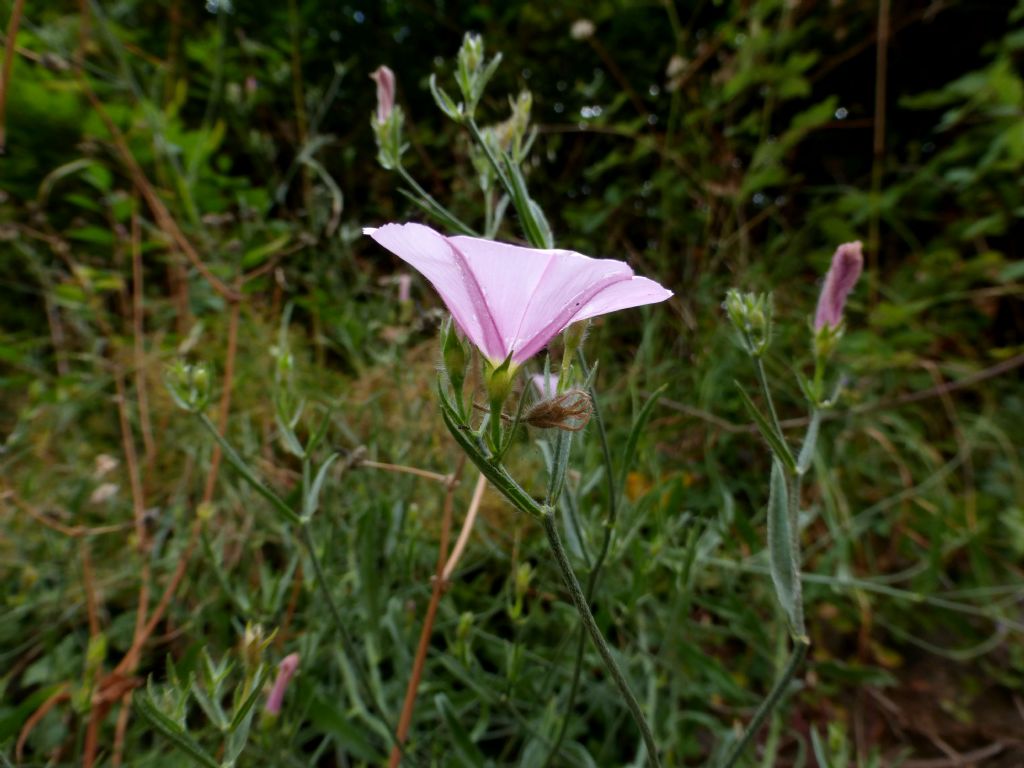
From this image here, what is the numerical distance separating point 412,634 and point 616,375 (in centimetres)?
66

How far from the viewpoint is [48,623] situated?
89cm

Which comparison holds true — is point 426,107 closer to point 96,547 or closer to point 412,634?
point 96,547

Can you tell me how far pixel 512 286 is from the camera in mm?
313

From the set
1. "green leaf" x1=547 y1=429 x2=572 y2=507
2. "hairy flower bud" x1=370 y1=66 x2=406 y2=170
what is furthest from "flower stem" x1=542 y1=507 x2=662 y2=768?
"hairy flower bud" x1=370 y1=66 x2=406 y2=170

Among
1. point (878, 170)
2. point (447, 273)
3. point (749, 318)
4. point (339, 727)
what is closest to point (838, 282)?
point (749, 318)

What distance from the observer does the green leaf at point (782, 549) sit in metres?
0.39

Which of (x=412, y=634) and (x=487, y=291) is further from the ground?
(x=487, y=291)

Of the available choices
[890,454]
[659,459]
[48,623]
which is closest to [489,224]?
[659,459]

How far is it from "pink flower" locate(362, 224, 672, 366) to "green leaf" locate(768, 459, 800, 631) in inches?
7.3

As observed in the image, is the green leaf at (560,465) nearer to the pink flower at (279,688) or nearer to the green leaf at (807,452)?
the green leaf at (807,452)

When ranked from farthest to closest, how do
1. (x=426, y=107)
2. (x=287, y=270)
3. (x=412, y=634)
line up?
1. (x=426, y=107)
2. (x=287, y=270)
3. (x=412, y=634)

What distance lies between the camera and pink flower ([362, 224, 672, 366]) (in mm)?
297

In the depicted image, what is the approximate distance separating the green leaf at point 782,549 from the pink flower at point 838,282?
14 centimetres

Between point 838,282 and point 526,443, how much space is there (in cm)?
46
